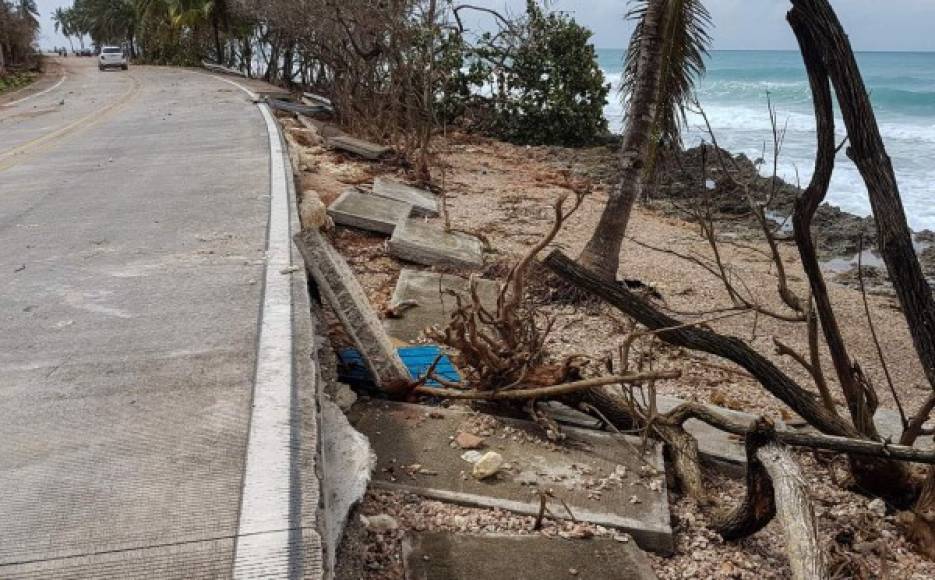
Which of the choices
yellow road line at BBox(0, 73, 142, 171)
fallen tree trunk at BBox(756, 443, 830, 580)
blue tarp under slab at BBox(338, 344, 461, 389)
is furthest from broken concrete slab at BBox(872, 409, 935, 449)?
yellow road line at BBox(0, 73, 142, 171)

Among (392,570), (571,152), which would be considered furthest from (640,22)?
(571,152)

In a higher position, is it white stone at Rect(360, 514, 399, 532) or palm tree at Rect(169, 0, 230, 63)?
palm tree at Rect(169, 0, 230, 63)

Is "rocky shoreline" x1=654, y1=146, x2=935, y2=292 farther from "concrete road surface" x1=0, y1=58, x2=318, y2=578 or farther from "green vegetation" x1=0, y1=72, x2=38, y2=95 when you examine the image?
"green vegetation" x1=0, y1=72, x2=38, y2=95

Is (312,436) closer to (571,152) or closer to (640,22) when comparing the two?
(640,22)

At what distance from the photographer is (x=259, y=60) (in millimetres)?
40688

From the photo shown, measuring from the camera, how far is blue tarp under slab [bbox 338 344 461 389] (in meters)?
4.41

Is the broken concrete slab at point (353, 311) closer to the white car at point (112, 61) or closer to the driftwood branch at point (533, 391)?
the driftwood branch at point (533, 391)

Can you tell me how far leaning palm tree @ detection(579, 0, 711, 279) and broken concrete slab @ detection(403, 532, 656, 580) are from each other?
188 inches

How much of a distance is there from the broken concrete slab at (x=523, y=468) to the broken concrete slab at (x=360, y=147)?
→ 995 centimetres

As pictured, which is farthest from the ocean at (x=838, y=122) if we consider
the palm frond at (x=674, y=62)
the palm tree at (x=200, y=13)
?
the palm tree at (x=200, y=13)

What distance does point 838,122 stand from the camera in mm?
25062

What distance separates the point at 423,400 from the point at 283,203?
13.4 ft

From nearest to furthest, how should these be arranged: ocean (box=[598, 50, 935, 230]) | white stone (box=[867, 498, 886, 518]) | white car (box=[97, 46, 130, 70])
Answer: white stone (box=[867, 498, 886, 518]) < ocean (box=[598, 50, 935, 230]) < white car (box=[97, 46, 130, 70])

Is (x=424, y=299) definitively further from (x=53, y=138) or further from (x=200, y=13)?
(x=200, y=13)
